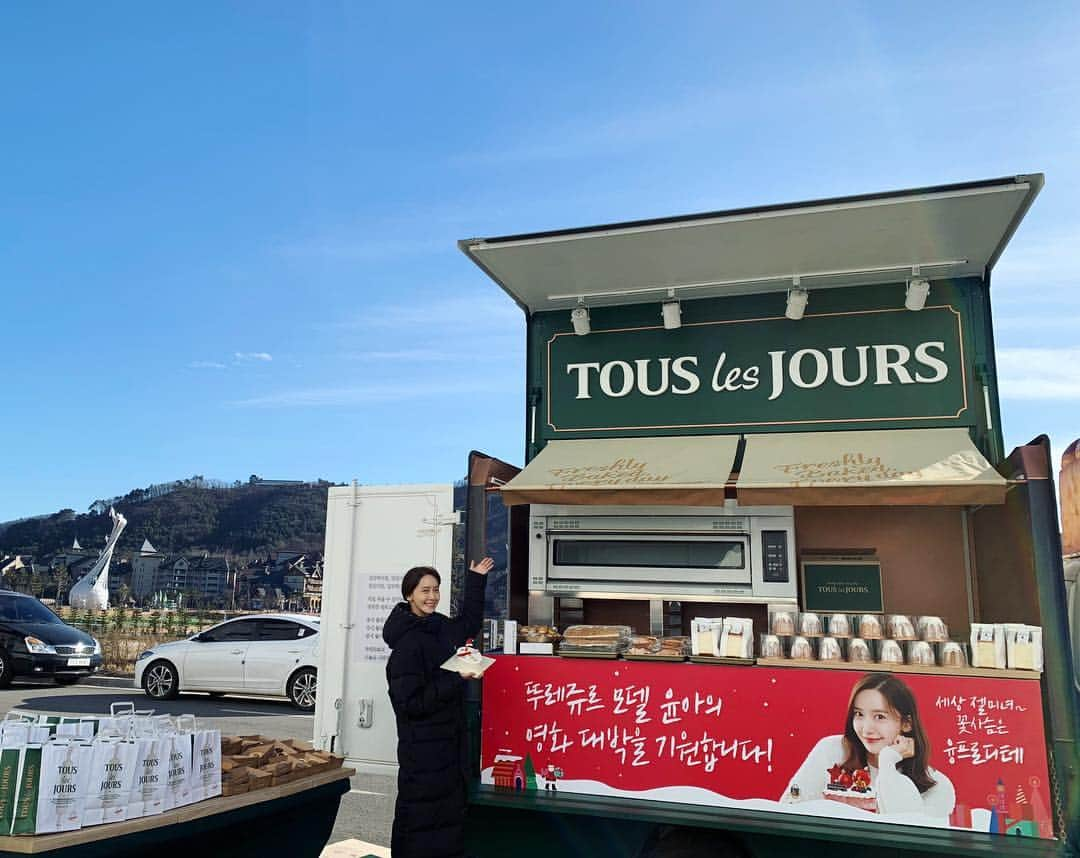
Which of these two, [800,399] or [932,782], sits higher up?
[800,399]

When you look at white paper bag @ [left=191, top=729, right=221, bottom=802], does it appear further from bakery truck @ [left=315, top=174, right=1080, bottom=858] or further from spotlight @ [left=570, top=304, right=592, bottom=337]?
spotlight @ [left=570, top=304, right=592, bottom=337]

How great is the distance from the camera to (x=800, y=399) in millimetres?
4820

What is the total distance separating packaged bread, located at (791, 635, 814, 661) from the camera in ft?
12.2

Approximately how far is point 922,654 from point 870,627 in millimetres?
338

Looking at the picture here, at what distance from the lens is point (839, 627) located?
3898 mm

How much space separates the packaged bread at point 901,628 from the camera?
12.4ft

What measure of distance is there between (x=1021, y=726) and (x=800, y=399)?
211 centimetres

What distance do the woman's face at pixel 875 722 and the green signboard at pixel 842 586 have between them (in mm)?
1421

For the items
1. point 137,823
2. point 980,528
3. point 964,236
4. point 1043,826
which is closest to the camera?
point 137,823

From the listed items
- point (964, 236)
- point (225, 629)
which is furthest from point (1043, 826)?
point (225, 629)

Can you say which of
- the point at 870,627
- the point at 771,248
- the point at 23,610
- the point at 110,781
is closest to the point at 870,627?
the point at 870,627

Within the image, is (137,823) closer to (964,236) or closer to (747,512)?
(747,512)

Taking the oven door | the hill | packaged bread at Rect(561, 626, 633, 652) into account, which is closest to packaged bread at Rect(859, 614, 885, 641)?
the oven door

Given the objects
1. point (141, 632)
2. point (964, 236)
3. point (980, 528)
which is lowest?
point (141, 632)
